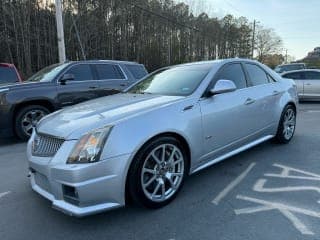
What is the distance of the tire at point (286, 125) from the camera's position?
19.8 ft

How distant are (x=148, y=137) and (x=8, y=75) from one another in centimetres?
659

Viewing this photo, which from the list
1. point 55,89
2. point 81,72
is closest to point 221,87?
point 55,89

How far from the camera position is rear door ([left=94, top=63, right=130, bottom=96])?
854cm

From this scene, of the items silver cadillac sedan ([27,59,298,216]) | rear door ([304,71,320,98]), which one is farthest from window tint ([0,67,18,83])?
rear door ([304,71,320,98])

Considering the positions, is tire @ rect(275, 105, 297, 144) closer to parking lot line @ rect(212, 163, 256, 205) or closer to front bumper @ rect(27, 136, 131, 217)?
parking lot line @ rect(212, 163, 256, 205)

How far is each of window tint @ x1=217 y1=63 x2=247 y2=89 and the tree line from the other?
15722 millimetres

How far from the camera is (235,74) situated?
5.08 metres

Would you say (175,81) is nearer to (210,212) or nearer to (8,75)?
(210,212)

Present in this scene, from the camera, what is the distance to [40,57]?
24875 millimetres

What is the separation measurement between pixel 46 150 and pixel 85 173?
2.08 feet

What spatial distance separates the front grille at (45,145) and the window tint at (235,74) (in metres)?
2.36

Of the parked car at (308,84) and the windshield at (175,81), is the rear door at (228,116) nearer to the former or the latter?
the windshield at (175,81)

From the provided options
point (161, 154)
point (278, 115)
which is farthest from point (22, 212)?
point (278, 115)

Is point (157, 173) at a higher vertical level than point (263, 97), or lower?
lower
